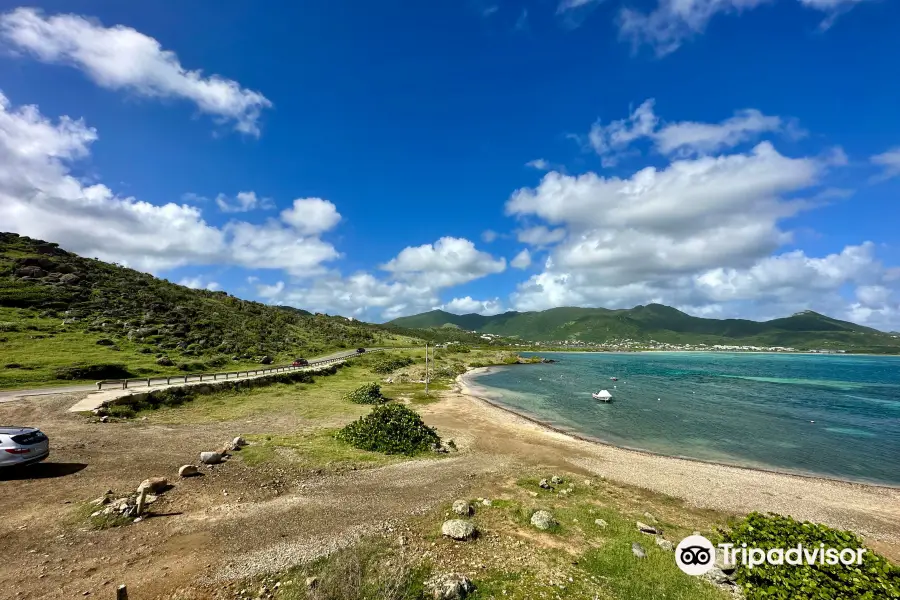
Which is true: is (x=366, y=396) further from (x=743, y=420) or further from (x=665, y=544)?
(x=743, y=420)

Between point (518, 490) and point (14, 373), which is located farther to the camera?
point (14, 373)

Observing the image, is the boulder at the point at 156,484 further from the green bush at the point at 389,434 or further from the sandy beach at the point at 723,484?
the sandy beach at the point at 723,484

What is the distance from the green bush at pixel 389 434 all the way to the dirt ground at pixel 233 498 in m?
2.72

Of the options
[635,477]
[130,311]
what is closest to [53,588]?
[635,477]

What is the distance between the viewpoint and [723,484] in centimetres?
2661

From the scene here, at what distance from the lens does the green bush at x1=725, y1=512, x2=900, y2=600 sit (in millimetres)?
9373

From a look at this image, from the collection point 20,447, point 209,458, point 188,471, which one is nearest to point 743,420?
point 209,458

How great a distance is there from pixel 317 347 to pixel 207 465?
86.3 m

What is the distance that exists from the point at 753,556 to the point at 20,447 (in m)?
31.8

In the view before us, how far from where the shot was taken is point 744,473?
2997 centimetres

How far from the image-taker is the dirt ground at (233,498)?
1187cm

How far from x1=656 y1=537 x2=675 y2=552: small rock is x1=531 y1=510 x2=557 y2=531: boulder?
13.6 feet

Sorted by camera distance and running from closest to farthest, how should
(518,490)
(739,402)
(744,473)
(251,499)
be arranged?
(251,499)
(518,490)
(744,473)
(739,402)

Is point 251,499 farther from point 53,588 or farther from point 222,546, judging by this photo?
point 53,588
